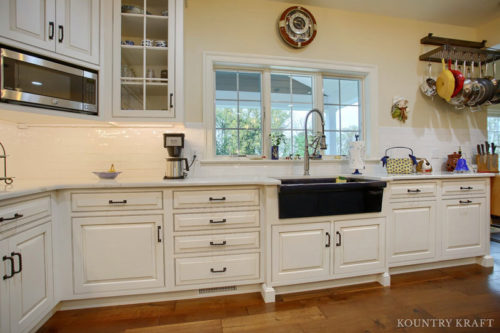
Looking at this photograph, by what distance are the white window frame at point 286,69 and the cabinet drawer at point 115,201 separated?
28.9 inches

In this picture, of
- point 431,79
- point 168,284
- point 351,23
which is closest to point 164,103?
point 168,284

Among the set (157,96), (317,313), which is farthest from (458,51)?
(157,96)

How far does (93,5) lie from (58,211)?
5.01 feet

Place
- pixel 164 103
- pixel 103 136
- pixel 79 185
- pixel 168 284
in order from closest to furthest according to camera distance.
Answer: pixel 79 185 < pixel 168 284 < pixel 164 103 < pixel 103 136

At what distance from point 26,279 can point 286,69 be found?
259 cm

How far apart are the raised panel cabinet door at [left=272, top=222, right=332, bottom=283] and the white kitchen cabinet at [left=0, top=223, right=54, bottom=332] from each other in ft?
4.75

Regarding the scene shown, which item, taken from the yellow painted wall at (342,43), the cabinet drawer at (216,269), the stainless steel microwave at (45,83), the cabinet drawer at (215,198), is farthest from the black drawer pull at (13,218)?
the yellow painted wall at (342,43)

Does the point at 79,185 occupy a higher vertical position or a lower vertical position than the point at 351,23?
lower

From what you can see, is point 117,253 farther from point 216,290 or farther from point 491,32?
point 491,32

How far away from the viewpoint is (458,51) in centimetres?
266

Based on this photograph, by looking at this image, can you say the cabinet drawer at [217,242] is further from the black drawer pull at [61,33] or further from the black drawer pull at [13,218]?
the black drawer pull at [61,33]

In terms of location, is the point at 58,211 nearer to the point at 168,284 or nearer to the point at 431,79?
the point at 168,284

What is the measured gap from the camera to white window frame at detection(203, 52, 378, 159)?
2244mm

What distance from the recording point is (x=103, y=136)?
209cm
